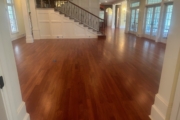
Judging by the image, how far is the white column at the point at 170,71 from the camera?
125 cm

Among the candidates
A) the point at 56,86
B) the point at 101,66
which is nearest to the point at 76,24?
the point at 101,66

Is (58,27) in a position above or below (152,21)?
below

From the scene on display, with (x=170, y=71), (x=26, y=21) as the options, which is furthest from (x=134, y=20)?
(x=170, y=71)

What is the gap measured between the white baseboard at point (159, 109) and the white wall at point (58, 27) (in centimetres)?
802

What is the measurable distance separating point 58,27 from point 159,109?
8.28 m

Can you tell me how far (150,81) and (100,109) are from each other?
4.94 ft

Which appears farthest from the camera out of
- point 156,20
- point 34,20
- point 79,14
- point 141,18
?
point 141,18

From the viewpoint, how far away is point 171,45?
134cm

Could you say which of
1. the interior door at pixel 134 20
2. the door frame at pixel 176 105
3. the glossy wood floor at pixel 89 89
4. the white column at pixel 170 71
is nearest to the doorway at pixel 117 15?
the interior door at pixel 134 20

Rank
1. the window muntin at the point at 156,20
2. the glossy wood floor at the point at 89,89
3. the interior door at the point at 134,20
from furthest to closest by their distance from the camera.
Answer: the interior door at the point at 134,20
the window muntin at the point at 156,20
the glossy wood floor at the point at 89,89

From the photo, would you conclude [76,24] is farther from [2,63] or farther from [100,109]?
[2,63]

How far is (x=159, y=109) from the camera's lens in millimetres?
1554

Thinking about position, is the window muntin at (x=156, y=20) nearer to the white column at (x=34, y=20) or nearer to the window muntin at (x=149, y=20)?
the window muntin at (x=149, y=20)

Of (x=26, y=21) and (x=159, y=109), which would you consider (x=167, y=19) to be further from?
(x=26, y=21)
